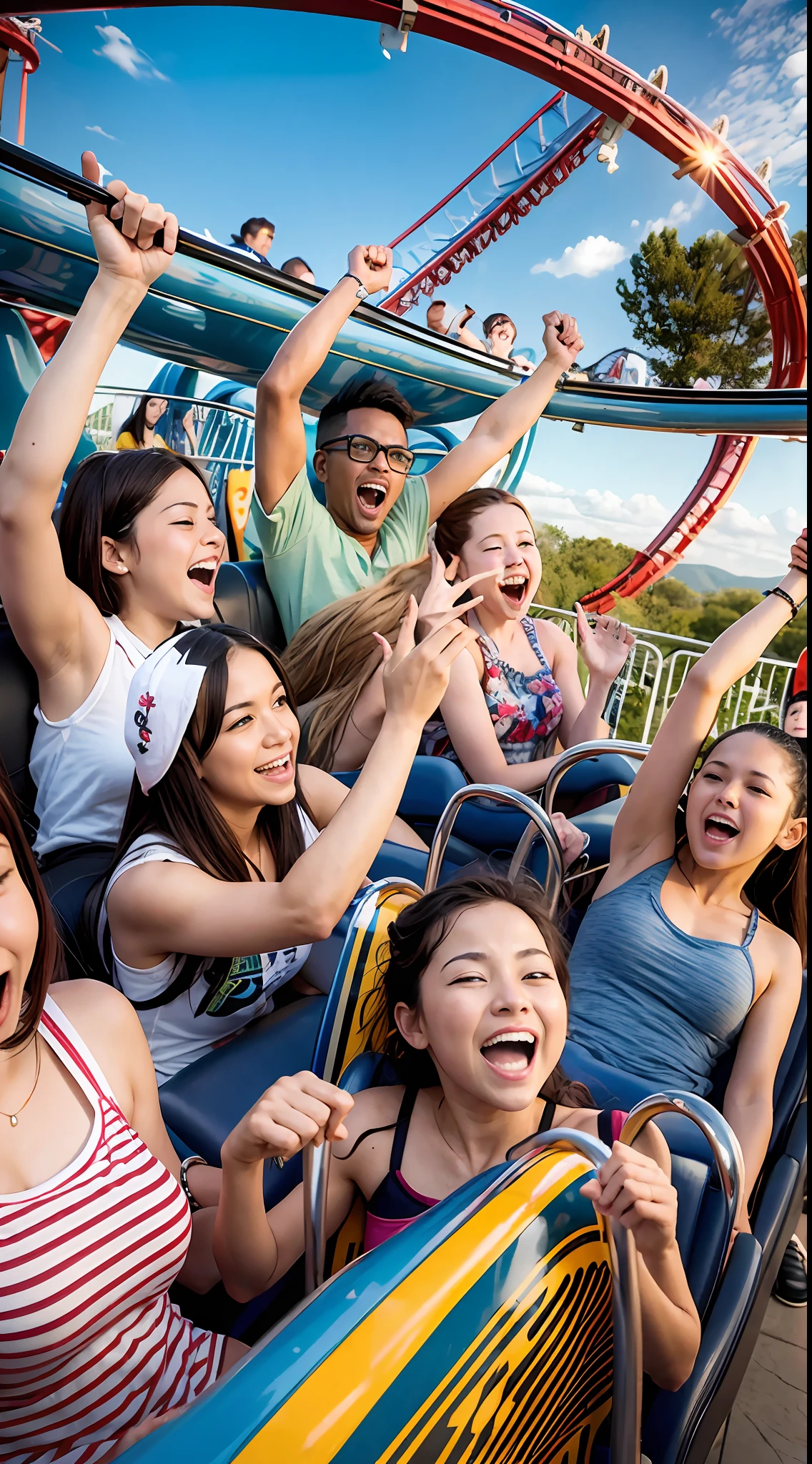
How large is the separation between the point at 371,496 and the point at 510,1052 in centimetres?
166

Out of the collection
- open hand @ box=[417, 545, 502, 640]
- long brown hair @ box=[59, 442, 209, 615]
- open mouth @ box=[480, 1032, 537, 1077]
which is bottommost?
open mouth @ box=[480, 1032, 537, 1077]

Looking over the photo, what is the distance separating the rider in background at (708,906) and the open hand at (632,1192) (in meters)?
0.60

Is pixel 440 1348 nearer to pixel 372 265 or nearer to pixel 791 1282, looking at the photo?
pixel 791 1282

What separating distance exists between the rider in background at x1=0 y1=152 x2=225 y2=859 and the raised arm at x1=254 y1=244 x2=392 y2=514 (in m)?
0.38

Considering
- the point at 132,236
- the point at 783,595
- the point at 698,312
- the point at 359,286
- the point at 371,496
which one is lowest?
the point at 783,595

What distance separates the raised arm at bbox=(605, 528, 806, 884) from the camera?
4.02 ft

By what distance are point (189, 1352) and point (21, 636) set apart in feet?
3.02

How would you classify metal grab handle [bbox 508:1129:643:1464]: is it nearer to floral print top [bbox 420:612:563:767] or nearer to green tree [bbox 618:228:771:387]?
floral print top [bbox 420:612:563:767]

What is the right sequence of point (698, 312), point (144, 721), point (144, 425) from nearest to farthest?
point (144, 721), point (144, 425), point (698, 312)

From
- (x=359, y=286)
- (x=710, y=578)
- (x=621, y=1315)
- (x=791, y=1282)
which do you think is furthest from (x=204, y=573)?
(x=710, y=578)

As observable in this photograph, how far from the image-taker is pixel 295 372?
1.74 m

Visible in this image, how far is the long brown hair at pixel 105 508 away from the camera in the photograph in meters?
1.46

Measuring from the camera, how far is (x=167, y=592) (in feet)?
4.84

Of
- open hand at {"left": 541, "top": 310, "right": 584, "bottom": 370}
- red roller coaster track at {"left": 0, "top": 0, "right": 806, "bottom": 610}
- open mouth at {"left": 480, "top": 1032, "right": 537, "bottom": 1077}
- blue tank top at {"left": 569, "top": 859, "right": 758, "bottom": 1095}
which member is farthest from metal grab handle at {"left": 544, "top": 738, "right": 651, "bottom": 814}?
red roller coaster track at {"left": 0, "top": 0, "right": 806, "bottom": 610}
